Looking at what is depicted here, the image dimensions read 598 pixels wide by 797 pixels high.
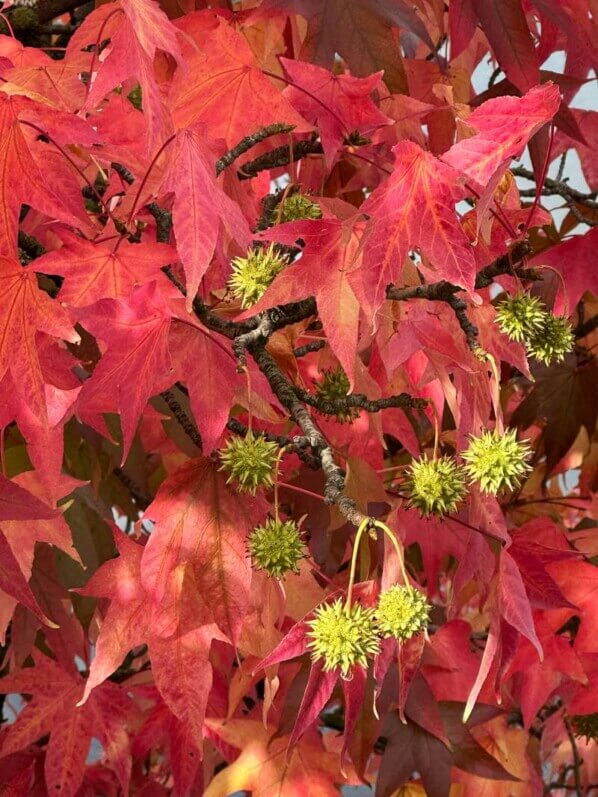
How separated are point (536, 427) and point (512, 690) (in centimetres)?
48

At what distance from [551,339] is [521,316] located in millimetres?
28

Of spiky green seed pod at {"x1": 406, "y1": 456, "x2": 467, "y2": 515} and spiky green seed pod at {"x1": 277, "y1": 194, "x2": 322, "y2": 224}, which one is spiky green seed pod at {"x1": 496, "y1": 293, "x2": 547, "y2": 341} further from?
spiky green seed pod at {"x1": 277, "y1": 194, "x2": 322, "y2": 224}

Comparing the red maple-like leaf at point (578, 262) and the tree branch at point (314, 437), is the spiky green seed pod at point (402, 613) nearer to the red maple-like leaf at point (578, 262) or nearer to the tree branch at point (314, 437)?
the tree branch at point (314, 437)

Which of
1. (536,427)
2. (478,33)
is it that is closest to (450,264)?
(478,33)

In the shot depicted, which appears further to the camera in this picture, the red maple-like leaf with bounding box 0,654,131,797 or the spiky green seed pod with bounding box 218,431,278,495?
the red maple-like leaf with bounding box 0,654,131,797

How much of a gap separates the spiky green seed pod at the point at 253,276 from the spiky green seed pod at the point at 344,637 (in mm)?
220

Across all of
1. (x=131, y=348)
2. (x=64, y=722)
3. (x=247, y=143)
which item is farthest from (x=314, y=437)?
(x=64, y=722)

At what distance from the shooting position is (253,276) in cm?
79

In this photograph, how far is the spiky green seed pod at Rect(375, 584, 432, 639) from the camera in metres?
0.67

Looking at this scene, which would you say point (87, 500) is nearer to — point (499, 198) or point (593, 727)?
point (499, 198)

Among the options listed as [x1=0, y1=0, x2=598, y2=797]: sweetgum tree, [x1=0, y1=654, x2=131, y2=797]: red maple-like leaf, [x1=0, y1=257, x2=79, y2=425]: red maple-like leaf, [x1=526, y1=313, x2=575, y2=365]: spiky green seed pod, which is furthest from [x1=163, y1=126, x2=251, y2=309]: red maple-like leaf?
[x1=0, y1=654, x2=131, y2=797]: red maple-like leaf

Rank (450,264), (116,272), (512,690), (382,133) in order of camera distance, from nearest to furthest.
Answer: (450,264)
(116,272)
(382,133)
(512,690)

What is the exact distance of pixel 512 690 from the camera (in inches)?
60.7

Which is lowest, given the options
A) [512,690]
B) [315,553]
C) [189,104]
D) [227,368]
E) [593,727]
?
[512,690]
